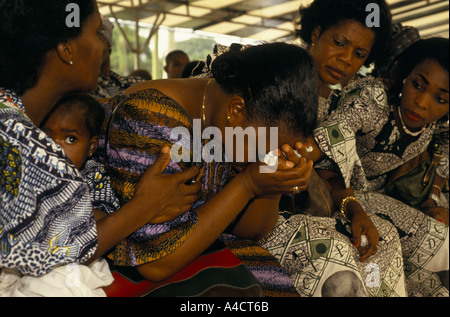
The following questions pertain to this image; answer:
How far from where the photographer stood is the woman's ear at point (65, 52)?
135cm

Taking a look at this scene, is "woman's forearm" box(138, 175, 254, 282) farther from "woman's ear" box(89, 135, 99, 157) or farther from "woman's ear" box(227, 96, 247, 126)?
"woman's ear" box(89, 135, 99, 157)

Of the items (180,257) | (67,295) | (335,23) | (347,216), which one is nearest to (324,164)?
(347,216)

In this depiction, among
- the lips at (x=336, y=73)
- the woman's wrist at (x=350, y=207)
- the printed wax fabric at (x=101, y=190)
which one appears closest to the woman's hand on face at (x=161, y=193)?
the printed wax fabric at (x=101, y=190)

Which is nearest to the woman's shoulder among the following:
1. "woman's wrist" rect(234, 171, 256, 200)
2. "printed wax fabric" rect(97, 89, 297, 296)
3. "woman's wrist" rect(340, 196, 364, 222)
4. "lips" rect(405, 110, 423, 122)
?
"lips" rect(405, 110, 423, 122)

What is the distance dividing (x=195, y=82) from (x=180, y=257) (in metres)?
0.62

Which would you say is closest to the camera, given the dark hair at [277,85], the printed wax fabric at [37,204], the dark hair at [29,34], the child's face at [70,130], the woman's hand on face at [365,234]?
the printed wax fabric at [37,204]

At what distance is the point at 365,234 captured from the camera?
74.2 inches

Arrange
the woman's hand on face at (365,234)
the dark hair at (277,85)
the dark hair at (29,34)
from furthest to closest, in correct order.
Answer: the woman's hand on face at (365,234), the dark hair at (277,85), the dark hair at (29,34)

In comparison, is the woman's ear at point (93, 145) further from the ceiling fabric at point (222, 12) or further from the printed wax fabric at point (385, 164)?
the ceiling fabric at point (222, 12)

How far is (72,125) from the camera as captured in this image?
5.25 feet

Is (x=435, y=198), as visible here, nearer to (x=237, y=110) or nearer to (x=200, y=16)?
(x=237, y=110)

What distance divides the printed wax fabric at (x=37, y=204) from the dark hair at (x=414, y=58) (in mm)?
1753

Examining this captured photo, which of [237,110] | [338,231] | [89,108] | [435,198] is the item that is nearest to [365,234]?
[338,231]

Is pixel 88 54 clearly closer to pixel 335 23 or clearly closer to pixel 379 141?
pixel 335 23
